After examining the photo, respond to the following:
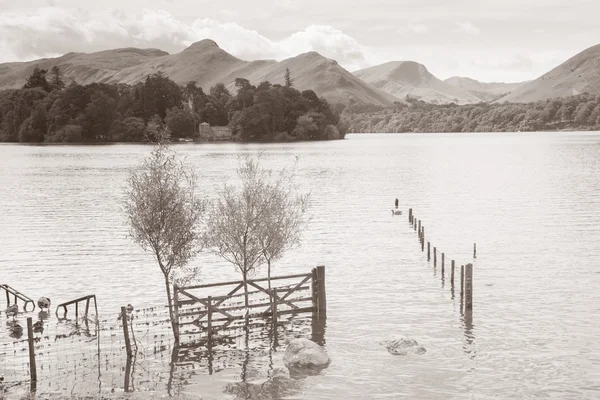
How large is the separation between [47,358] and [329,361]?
1586 centimetres

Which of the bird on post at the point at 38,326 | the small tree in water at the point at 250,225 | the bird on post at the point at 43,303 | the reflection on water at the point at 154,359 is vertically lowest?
the reflection on water at the point at 154,359

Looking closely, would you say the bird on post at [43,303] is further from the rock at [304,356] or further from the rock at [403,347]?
the rock at [403,347]

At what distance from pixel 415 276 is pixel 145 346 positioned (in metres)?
27.8

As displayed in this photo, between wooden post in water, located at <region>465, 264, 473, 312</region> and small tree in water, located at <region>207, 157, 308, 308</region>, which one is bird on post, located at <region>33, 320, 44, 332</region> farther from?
wooden post in water, located at <region>465, 264, 473, 312</region>

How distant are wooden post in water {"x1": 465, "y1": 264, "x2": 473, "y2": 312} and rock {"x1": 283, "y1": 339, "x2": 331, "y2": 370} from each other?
43.1ft

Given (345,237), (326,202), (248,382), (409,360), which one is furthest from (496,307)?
(326,202)

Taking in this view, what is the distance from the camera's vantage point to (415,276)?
197 feet

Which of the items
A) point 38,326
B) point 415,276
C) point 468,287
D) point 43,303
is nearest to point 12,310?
point 43,303

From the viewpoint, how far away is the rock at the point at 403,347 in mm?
38781

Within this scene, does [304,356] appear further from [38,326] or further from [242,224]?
[38,326]

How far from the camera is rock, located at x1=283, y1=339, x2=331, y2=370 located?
36594mm

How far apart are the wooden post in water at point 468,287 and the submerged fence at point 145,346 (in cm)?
993

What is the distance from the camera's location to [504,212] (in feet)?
327

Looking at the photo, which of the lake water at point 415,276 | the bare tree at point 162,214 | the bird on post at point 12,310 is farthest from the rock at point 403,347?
the bird on post at point 12,310
